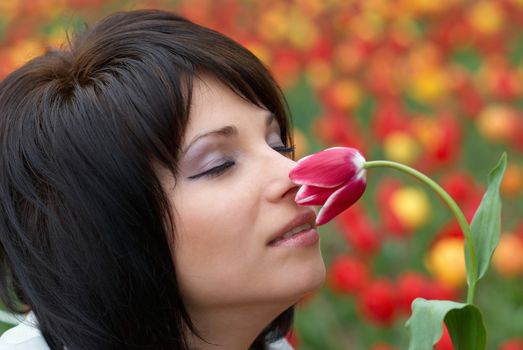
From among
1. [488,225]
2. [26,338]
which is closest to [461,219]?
[488,225]

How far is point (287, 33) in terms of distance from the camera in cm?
359

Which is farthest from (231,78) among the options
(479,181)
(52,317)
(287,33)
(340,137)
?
(287,33)

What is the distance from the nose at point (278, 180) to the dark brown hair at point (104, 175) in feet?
0.37

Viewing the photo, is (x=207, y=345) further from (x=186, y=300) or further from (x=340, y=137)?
(x=340, y=137)

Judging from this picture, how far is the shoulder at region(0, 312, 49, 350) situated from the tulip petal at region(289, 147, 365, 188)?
47cm

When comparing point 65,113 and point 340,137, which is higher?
point 65,113

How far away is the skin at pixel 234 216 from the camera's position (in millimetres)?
1156

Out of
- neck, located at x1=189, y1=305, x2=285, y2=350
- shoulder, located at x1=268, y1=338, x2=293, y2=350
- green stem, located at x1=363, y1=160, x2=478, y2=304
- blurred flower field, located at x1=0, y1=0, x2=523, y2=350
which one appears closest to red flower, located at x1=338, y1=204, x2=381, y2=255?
blurred flower field, located at x1=0, y1=0, x2=523, y2=350

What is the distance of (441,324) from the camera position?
97cm

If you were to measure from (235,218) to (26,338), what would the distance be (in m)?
0.36

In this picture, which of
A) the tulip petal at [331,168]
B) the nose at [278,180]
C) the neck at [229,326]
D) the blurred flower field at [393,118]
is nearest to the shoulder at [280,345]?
the blurred flower field at [393,118]

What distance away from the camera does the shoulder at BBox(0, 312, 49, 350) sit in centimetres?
131

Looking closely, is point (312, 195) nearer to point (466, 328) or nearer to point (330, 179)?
point (330, 179)

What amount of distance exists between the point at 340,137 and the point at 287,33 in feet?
3.98
